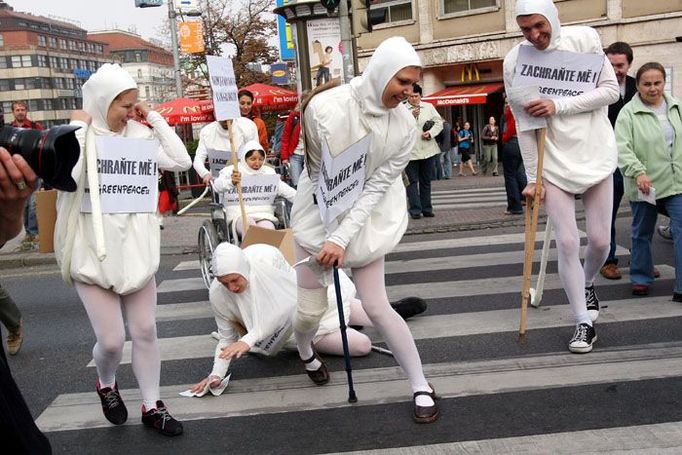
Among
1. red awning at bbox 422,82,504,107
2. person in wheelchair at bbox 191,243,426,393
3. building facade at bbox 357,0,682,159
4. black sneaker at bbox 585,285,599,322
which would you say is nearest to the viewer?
person in wheelchair at bbox 191,243,426,393

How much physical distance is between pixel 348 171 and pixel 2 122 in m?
2.27

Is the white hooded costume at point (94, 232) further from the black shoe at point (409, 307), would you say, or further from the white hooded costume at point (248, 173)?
→ the white hooded costume at point (248, 173)

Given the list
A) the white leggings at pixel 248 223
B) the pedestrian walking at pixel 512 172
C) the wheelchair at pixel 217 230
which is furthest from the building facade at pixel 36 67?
the white leggings at pixel 248 223

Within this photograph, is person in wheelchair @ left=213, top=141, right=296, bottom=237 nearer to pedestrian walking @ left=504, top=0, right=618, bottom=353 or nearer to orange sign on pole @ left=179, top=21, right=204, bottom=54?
pedestrian walking @ left=504, top=0, right=618, bottom=353

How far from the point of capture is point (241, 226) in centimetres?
756

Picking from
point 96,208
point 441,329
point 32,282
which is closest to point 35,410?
point 96,208

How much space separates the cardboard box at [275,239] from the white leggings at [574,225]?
2.04 meters

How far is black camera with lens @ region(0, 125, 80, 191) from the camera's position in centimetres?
191

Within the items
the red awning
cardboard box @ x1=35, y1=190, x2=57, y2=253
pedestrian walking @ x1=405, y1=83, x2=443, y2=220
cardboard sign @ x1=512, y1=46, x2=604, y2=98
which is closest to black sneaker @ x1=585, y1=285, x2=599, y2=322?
cardboard sign @ x1=512, y1=46, x2=604, y2=98

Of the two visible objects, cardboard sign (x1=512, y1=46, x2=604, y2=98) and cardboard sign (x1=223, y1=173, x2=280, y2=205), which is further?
cardboard sign (x1=223, y1=173, x2=280, y2=205)

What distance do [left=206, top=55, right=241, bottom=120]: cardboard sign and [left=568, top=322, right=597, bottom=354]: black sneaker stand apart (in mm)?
3979

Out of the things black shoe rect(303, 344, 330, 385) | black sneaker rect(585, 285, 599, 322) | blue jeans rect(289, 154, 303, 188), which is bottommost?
black shoe rect(303, 344, 330, 385)

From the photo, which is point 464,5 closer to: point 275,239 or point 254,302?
point 275,239

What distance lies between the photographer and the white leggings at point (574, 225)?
202 inches
